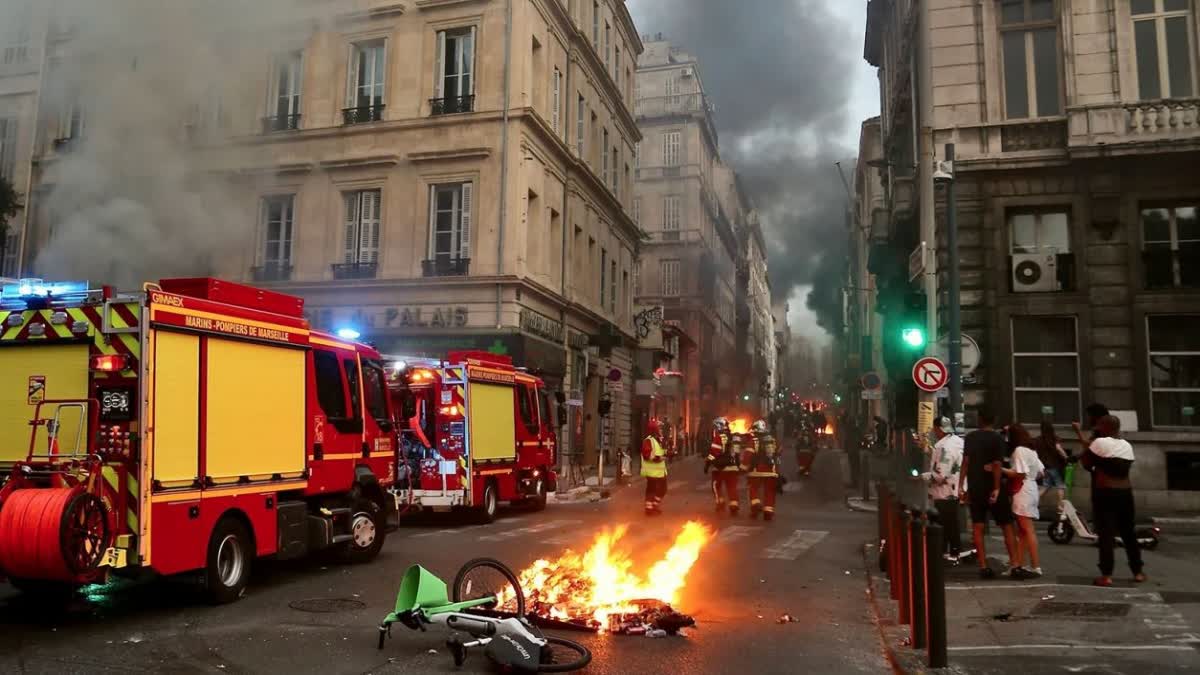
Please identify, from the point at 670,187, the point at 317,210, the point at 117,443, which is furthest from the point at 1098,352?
the point at 670,187

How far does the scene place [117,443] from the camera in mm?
6391

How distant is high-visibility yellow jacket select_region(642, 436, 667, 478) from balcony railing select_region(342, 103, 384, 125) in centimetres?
1341

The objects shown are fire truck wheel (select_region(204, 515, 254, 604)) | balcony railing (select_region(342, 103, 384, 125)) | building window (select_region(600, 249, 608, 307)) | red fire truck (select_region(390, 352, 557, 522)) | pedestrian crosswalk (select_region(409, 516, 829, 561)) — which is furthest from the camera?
building window (select_region(600, 249, 608, 307))

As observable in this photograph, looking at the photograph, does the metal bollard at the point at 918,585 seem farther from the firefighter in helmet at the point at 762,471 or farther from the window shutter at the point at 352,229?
the window shutter at the point at 352,229

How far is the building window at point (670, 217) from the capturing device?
48469 mm

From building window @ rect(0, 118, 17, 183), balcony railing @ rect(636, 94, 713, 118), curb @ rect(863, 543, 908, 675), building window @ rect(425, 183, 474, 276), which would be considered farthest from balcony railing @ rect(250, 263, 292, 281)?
balcony railing @ rect(636, 94, 713, 118)

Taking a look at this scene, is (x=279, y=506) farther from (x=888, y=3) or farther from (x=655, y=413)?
(x=655, y=413)

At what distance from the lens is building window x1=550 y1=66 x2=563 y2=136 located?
25200mm

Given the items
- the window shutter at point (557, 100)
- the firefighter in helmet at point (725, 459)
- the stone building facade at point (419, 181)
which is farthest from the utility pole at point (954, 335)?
the window shutter at point (557, 100)

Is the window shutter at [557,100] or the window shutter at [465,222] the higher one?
the window shutter at [557,100]

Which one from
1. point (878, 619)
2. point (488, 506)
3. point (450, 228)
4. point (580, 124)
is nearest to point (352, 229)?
point (450, 228)

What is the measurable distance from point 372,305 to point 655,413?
19036mm

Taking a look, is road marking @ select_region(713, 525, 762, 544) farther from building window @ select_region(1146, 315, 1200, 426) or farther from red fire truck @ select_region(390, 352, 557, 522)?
building window @ select_region(1146, 315, 1200, 426)

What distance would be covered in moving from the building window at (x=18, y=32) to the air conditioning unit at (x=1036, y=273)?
17025 mm
